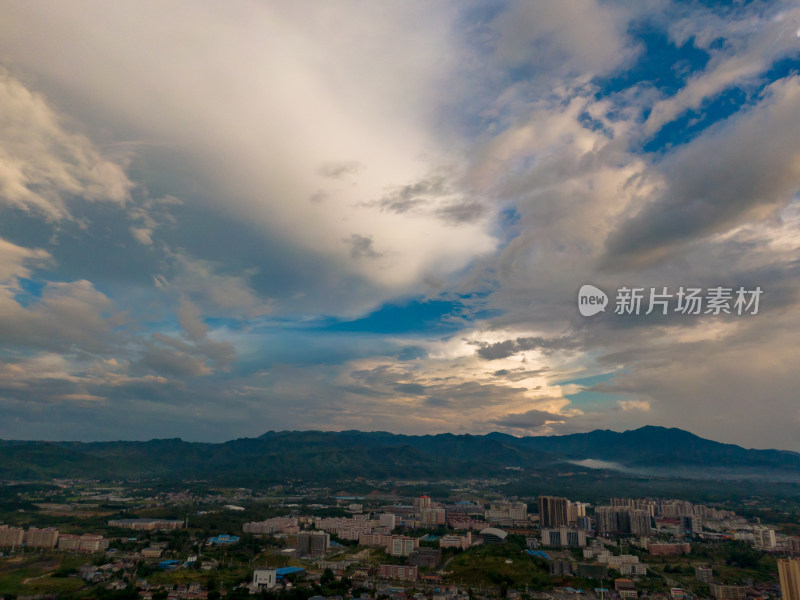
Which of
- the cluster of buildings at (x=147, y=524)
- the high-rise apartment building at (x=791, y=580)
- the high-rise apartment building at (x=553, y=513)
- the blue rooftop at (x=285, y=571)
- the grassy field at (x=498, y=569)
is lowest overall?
the cluster of buildings at (x=147, y=524)

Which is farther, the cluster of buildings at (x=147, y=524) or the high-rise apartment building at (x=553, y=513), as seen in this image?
the high-rise apartment building at (x=553, y=513)

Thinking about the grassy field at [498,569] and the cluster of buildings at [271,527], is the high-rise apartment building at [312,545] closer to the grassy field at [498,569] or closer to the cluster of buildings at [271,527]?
the cluster of buildings at [271,527]

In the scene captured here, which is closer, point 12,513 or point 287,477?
point 12,513

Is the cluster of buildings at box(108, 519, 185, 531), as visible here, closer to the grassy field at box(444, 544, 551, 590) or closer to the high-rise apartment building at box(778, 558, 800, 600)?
the grassy field at box(444, 544, 551, 590)

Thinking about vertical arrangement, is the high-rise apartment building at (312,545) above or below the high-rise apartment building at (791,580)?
below

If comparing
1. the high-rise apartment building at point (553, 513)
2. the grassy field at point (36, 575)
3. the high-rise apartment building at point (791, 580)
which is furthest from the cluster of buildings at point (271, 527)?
the high-rise apartment building at point (791, 580)

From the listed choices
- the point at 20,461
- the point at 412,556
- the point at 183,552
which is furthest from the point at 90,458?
the point at 412,556

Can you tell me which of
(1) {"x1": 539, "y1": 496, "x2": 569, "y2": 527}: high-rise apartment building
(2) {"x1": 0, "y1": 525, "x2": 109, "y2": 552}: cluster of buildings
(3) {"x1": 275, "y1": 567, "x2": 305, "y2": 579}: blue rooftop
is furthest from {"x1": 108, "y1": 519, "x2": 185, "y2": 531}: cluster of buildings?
(1) {"x1": 539, "y1": 496, "x2": 569, "y2": 527}: high-rise apartment building

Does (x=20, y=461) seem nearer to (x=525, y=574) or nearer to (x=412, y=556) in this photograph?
(x=412, y=556)
